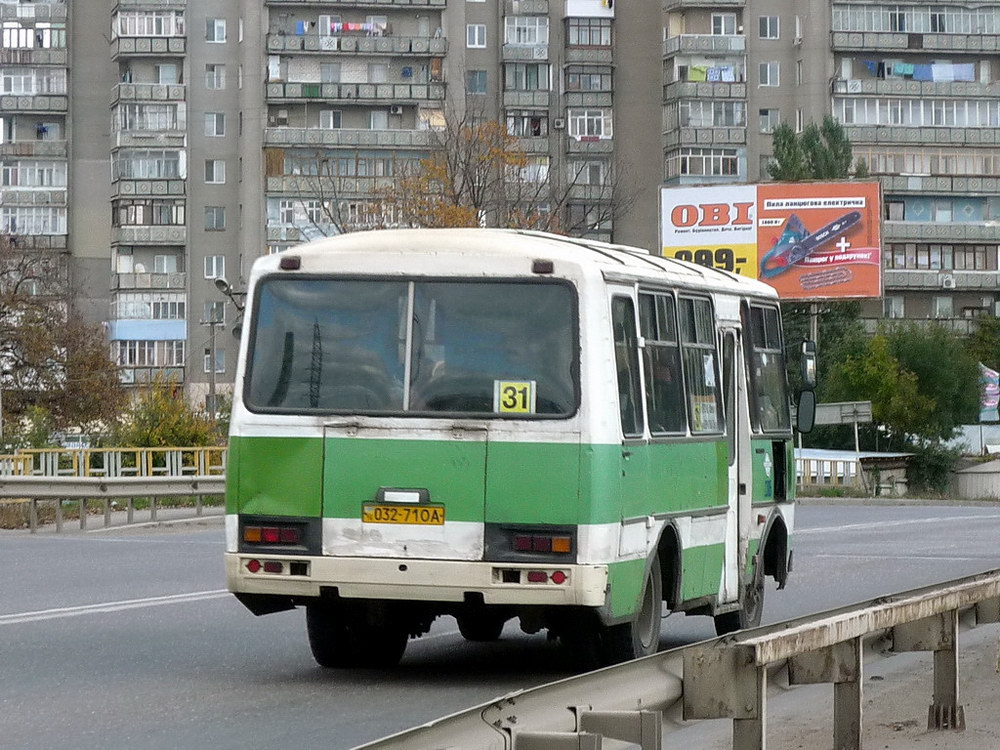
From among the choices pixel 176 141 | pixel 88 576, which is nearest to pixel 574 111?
Answer: pixel 176 141

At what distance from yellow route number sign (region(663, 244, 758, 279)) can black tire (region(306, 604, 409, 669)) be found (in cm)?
4641

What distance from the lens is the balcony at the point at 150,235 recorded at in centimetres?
10319

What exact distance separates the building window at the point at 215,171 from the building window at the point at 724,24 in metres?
23.4

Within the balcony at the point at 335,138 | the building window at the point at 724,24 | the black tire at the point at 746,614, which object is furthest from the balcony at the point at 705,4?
the black tire at the point at 746,614

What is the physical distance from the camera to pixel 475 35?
341 ft

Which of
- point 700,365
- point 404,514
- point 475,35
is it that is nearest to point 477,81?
point 475,35

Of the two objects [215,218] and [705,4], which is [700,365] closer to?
[705,4]

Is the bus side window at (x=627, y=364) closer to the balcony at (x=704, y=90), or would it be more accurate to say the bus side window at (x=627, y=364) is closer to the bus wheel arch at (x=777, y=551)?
the bus wheel arch at (x=777, y=551)

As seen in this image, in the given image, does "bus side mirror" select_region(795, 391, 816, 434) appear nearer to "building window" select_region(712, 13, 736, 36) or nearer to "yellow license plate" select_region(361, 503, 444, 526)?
"yellow license plate" select_region(361, 503, 444, 526)

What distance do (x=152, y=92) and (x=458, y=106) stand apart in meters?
14.1

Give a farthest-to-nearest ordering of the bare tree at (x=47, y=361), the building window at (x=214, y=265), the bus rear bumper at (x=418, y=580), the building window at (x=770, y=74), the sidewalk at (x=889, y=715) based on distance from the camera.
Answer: the building window at (x=214, y=265) < the building window at (x=770, y=74) < the bare tree at (x=47, y=361) < the bus rear bumper at (x=418, y=580) < the sidewalk at (x=889, y=715)

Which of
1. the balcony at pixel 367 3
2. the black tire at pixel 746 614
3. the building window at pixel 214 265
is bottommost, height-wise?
the black tire at pixel 746 614

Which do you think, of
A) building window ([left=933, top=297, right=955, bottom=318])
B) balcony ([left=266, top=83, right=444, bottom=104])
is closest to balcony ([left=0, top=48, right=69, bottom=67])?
balcony ([left=266, top=83, right=444, bottom=104])

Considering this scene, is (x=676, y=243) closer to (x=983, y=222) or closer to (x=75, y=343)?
(x=75, y=343)
